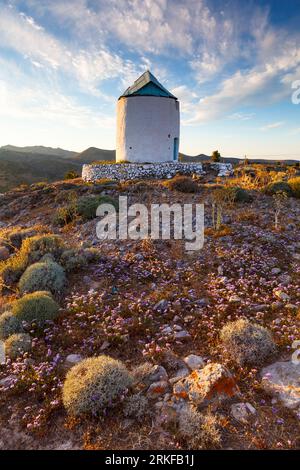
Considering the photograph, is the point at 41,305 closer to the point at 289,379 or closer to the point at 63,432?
the point at 63,432

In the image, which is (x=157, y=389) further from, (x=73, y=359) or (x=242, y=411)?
(x=73, y=359)

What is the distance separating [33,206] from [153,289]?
1175 centimetres

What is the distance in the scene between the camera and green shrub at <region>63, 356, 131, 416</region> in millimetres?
3721

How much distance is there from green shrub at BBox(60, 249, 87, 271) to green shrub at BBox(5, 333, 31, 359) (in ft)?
8.65

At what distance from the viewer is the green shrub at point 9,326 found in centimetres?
530

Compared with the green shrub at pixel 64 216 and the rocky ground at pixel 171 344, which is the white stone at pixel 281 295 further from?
the green shrub at pixel 64 216

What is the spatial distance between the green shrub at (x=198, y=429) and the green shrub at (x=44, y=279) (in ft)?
13.3

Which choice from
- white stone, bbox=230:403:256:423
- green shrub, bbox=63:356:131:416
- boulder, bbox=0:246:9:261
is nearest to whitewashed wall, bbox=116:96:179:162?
boulder, bbox=0:246:9:261

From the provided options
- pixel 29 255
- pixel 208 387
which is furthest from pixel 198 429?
pixel 29 255

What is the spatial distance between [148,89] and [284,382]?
24215 millimetres

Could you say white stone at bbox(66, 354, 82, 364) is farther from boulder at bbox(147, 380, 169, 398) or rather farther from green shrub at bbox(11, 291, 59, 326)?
boulder at bbox(147, 380, 169, 398)

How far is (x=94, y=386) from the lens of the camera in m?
3.84

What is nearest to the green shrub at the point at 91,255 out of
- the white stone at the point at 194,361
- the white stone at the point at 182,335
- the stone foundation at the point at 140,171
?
the white stone at the point at 182,335
